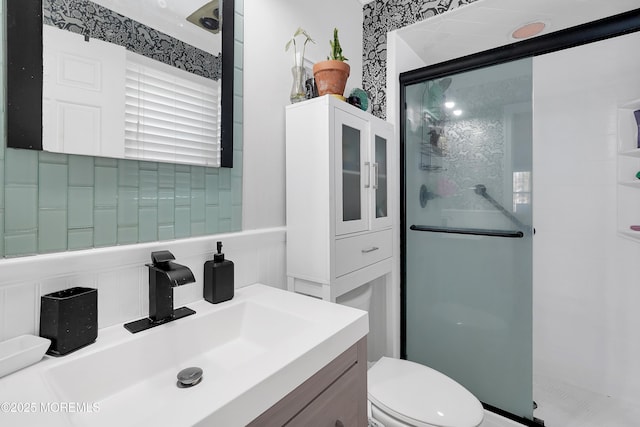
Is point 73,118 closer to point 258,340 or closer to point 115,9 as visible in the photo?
point 115,9

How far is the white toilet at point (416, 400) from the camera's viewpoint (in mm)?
1062

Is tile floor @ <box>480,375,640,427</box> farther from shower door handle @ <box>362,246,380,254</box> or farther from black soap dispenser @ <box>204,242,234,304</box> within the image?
black soap dispenser @ <box>204,242,234,304</box>

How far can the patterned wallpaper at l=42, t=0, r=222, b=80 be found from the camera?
713 millimetres

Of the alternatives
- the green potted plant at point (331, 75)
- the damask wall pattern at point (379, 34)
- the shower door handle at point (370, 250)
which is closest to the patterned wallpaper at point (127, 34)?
the green potted plant at point (331, 75)

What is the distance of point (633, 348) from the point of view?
173cm

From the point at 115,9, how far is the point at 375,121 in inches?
41.2

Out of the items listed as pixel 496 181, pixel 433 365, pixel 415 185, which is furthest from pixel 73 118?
pixel 433 365

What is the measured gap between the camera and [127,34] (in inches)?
32.2

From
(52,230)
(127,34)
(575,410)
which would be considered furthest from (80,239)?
(575,410)

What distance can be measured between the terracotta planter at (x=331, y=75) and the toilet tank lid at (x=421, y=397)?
1220 millimetres

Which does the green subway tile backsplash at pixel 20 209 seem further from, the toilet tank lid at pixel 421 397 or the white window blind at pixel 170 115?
the toilet tank lid at pixel 421 397

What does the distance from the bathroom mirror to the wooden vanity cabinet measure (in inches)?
28.5

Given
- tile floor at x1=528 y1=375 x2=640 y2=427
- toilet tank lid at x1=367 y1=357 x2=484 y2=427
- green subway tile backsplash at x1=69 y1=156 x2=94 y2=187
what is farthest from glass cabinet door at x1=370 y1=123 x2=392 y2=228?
tile floor at x1=528 y1=375 x2=640 y2=427

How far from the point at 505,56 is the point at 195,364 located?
6.14 ft
